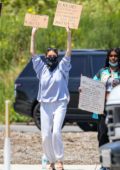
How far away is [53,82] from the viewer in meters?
13.7

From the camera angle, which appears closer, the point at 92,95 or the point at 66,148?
the point at 92,95

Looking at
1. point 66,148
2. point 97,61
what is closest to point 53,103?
point 66,148

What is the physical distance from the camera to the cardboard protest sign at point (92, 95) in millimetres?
12969

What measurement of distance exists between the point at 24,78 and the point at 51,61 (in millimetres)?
8921

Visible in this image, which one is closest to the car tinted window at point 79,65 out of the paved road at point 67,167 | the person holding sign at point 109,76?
the paved road at point 67,167

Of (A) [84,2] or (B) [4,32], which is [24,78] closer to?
(B) [4,32]

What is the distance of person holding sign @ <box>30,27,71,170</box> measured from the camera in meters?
13.6

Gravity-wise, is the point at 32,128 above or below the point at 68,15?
below

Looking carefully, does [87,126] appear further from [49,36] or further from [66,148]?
[49,36]

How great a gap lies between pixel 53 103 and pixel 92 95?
2.78 feet

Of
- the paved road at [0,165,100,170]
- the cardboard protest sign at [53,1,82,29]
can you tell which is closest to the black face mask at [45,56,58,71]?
the cardboard protest sign at [53,1,82,29]

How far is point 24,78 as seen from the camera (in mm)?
22672

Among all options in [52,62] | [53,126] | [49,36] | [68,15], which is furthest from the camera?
[49,36]

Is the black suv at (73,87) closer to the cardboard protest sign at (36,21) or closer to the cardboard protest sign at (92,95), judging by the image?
the cardboard protest sign at (36,21)
